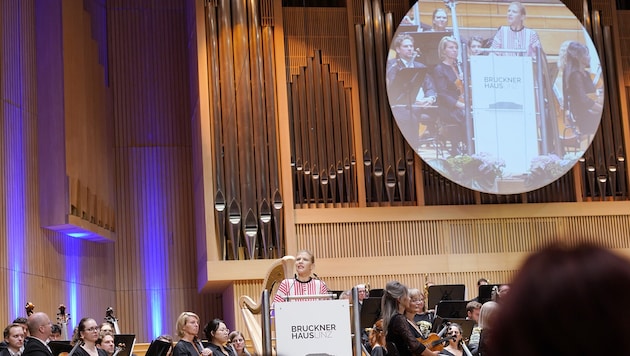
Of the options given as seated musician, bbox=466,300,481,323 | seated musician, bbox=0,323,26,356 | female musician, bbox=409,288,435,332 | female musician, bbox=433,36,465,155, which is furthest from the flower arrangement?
seated musician, bbox=0,323,26,356

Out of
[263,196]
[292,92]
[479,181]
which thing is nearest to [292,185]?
[263,196]

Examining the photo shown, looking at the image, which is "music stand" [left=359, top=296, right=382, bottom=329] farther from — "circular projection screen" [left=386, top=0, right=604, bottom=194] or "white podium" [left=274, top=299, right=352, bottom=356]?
"circular projection screen" [left=386, top=0, right=604, bottom=194]

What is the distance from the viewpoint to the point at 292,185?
1070 cm

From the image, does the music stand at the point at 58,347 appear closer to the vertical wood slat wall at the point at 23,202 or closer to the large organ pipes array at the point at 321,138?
the vertical wood slat wall at the point at 23,202

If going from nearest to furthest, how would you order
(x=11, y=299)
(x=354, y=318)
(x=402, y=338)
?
(x=402, y=338) → (x=354, y=318) → (x=11, y=299)

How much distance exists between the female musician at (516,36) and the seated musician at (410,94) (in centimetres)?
96

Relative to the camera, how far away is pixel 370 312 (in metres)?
7.26

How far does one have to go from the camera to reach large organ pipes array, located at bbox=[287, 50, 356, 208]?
35.6 ft

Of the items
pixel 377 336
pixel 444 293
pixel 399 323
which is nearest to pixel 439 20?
pixel 444 293

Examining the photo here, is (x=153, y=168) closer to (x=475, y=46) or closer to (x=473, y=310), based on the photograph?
(x=475, y=46)

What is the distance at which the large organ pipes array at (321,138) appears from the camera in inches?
427

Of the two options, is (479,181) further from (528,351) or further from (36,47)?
(528,351)

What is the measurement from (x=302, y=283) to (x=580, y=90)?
20.4 feet

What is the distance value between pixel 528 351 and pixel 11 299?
9335 mm
